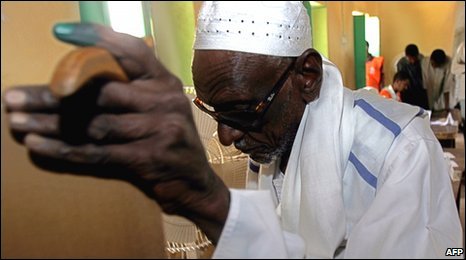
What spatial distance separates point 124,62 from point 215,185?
0.41ft

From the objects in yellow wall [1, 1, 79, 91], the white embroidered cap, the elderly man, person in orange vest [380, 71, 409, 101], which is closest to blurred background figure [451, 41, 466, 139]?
person in orange vest [380, 71, 409, 101]

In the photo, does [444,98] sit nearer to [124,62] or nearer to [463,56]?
[463,56]

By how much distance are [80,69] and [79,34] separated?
3 cm

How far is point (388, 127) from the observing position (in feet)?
2.11

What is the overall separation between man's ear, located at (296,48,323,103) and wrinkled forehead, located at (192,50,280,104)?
4cm

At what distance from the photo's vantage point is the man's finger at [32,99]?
26 centimetres

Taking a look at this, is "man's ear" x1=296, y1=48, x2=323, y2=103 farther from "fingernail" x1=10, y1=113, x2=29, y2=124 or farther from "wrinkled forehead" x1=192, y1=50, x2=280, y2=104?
"fingernail" x1=10, y1=113, x2=29, y2=124

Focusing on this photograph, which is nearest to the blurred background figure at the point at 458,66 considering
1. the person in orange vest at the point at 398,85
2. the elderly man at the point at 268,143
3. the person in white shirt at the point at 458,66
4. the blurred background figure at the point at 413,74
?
the person in white shirt at the point at 458,66

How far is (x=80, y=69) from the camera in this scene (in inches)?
9.7

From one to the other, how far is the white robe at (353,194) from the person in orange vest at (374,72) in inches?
10.4

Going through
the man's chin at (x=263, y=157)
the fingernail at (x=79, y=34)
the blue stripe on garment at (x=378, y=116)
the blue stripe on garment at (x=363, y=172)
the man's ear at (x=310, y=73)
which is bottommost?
the man's chin at (x=263, y=157)

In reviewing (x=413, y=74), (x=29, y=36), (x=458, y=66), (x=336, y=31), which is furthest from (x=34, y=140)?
(x=458, y=66)

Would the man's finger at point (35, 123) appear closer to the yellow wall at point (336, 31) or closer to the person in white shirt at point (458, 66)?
the yellow wall at point (336, 31)

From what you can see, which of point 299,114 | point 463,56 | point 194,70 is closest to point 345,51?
point 299,114
